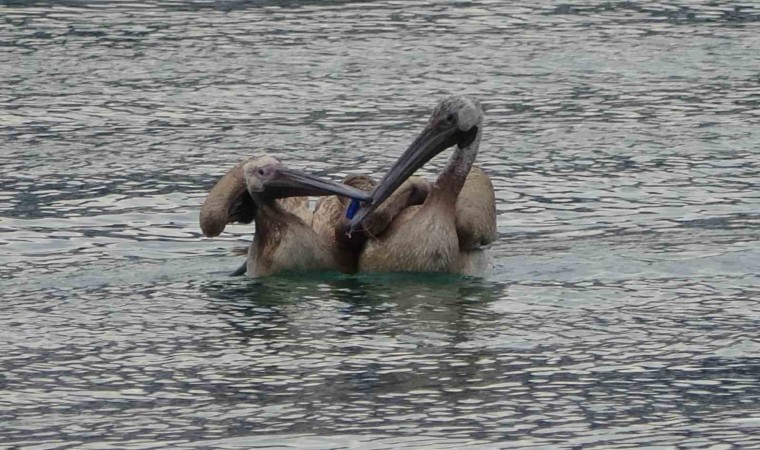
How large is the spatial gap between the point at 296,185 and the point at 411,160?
1.86 ft

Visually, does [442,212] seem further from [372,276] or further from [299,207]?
[299,207]

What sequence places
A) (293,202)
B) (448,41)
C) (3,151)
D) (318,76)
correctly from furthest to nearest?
(448,41)
(318,76)
(3,151)
(293,202)

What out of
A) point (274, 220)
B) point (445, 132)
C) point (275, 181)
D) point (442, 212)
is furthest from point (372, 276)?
point (445, 132)

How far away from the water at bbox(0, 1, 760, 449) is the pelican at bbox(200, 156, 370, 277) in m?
0.14

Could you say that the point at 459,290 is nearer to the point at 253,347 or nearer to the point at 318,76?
the point at 253,347

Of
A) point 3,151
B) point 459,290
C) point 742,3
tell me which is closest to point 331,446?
point 459,290

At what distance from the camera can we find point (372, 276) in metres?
9.29

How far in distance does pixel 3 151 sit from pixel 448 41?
186 inches

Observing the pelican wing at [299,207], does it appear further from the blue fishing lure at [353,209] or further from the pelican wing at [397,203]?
the pelican wing at [397,203]

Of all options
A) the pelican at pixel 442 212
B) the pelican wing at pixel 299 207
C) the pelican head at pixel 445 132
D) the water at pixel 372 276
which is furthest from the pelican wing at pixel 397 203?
the pelican wing at pixel 299 207

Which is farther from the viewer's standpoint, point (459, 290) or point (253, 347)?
point (459, 290)

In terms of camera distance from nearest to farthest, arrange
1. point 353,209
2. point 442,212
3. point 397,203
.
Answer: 1. point 442,212
2. point 353,209
3. point 397,203

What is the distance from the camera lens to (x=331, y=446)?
6.57m

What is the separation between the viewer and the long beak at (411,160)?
9.21 meters
